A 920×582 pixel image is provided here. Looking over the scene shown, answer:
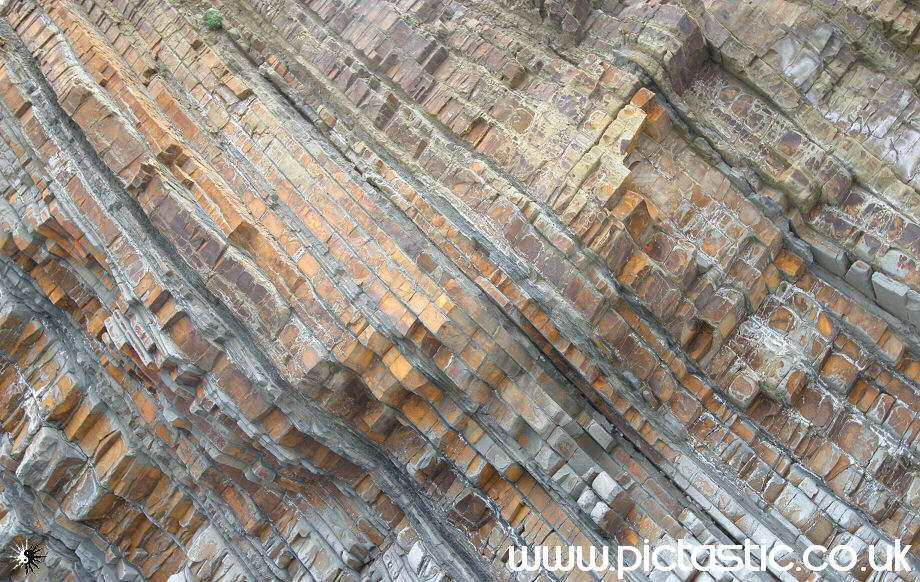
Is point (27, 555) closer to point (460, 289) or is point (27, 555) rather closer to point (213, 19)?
point (460, 289)

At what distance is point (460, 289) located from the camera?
9.44 meters

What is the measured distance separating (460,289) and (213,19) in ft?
24.9

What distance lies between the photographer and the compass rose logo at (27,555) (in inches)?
449

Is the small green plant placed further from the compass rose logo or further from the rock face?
the compass rose logo

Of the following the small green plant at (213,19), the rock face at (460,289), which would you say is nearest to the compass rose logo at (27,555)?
the rock face at (460,289)

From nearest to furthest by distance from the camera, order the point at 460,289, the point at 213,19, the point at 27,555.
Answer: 1. the point at 460,289
2. the point at 27,555
3. the point at 213,19

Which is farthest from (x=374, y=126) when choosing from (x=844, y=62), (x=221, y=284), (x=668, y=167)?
(x=844, y=62)

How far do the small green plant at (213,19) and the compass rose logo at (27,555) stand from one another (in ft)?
32.0

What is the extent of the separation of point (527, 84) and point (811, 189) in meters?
4.81

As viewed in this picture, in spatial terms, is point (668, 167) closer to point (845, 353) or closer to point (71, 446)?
point (845, 353)

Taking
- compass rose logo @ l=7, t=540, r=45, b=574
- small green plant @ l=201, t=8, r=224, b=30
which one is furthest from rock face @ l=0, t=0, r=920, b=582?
small green plant @ l=201, t=8, r=224, b=30

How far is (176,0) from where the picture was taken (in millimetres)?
13070

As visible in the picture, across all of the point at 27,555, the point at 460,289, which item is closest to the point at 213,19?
the point at 460,289

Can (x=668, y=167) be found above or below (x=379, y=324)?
above
